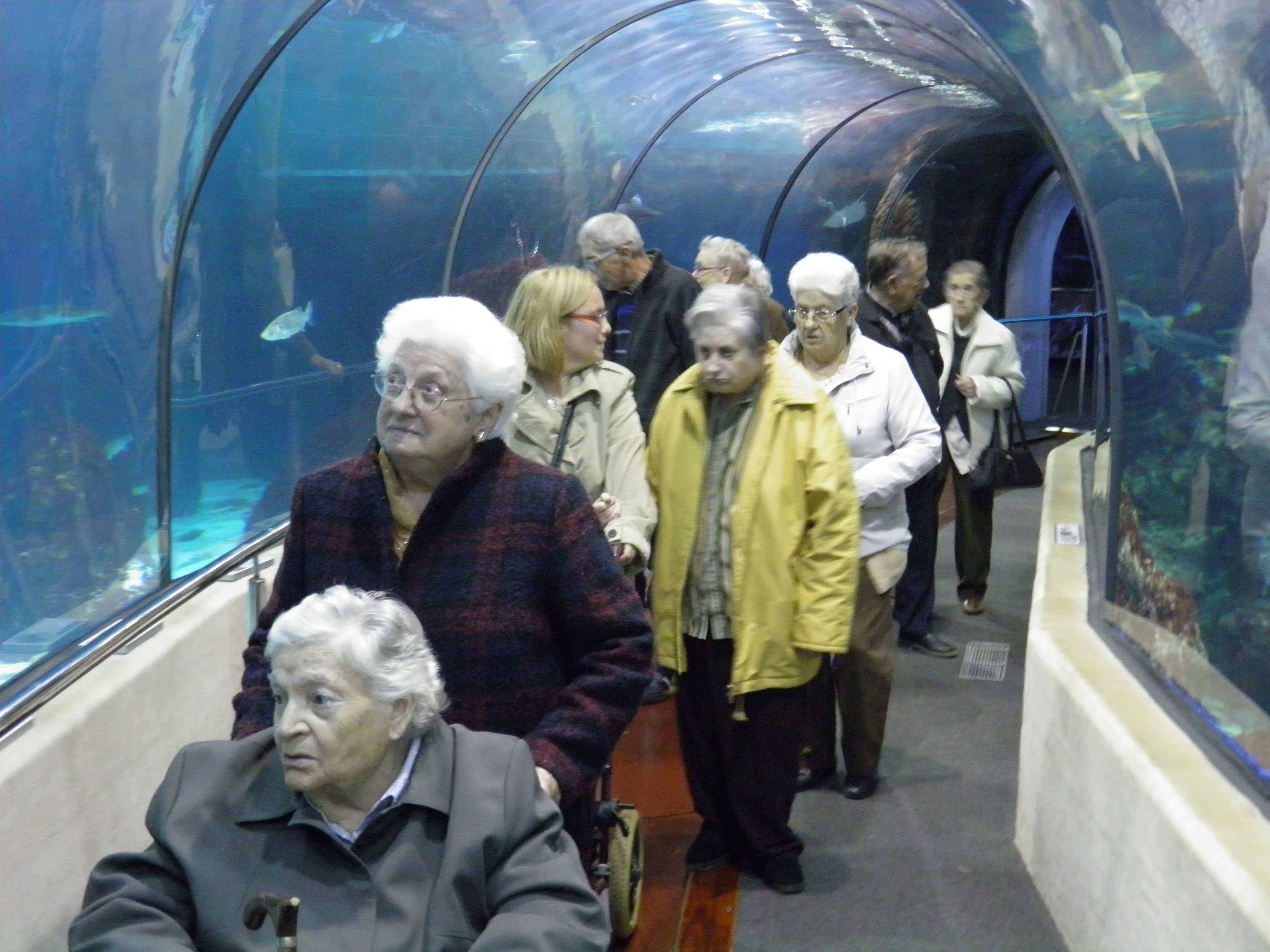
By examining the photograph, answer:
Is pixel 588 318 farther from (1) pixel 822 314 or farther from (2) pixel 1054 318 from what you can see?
(2) pixel 1054 318

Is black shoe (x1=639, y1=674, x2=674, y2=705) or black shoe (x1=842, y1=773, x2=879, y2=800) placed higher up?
black shoe (x1=639, y1=674, x2=674, y2=705)

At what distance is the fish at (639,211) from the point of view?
46.3ft

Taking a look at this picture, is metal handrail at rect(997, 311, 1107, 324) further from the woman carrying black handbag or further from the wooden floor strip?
the wooden floor strip

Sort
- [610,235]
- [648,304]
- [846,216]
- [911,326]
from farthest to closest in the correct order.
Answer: [846,216] → [911,326] → [648,304] → [610,235]

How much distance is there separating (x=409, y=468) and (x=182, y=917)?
0.99 metres

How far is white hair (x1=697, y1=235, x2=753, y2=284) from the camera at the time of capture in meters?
6.91

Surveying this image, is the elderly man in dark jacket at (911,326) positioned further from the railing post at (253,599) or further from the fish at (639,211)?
the fish at (639,211)

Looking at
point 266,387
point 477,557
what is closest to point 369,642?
point 477,557

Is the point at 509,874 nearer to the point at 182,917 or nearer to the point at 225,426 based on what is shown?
the point at 182,917

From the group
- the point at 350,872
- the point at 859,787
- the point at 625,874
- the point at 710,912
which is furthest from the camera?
the point at 859,787

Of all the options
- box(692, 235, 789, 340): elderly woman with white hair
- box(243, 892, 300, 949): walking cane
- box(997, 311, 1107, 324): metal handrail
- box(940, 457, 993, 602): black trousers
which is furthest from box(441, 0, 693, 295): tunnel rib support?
box(243, 892, 300, 949): walking cane

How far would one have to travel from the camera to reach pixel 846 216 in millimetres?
17438

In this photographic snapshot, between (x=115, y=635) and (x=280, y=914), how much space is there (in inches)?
87.1

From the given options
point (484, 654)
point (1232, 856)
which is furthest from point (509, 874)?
point (1232, 856)
